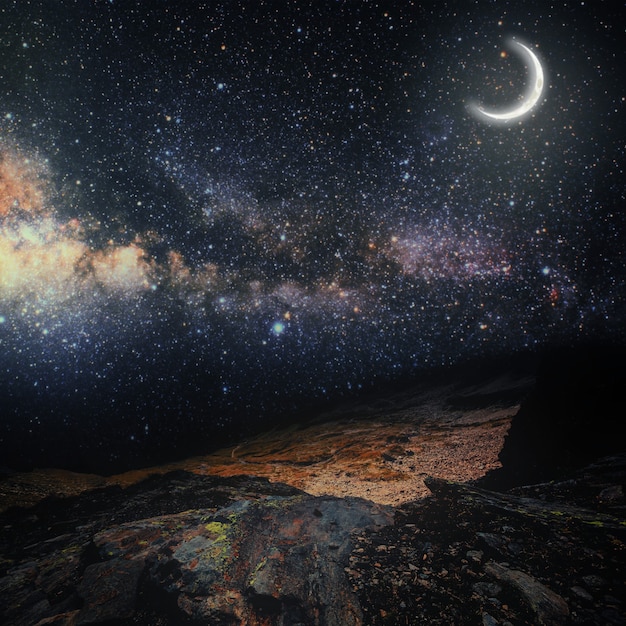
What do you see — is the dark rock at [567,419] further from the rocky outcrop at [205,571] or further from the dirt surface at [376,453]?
the rocky outcrop at [205,571]

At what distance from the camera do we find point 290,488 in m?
7.62

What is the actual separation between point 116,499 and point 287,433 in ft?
38.1

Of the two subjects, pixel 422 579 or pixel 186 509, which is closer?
pixel 422 579

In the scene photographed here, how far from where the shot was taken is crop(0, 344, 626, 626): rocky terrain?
3348mm

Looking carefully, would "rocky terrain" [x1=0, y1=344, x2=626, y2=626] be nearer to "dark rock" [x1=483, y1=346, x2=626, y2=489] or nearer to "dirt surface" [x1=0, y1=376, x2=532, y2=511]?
"dark rock" [x1=483, y1=346, x2=626, y2=489]

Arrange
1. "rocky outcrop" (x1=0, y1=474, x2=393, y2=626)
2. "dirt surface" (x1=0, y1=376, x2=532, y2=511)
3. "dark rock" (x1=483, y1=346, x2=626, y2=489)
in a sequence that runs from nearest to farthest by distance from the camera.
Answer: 1. "rocky outcrop" (x1=0, y1=474, x2=393, y2=626)
2. "dark rock" (x1=483, y1=346, x2=626, y2=489)
3. "dirt surface" (x1=0, y1=376, x2=532, y2=511)

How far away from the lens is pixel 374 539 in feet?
14.3

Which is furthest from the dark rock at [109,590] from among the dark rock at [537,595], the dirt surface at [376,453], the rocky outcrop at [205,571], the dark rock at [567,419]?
the dark rock at [567,419]

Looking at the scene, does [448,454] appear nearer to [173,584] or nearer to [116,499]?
[173,584]

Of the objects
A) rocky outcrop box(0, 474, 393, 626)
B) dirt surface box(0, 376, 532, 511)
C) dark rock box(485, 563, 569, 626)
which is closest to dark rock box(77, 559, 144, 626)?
rocky outcrop box(0, 474, 393, 626)

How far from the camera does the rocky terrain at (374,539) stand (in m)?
3.35

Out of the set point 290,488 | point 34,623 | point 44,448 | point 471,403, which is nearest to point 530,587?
point 290,488

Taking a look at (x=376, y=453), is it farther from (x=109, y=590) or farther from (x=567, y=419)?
(x=109, y=590)


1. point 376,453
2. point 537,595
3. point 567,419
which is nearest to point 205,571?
point 537,595
